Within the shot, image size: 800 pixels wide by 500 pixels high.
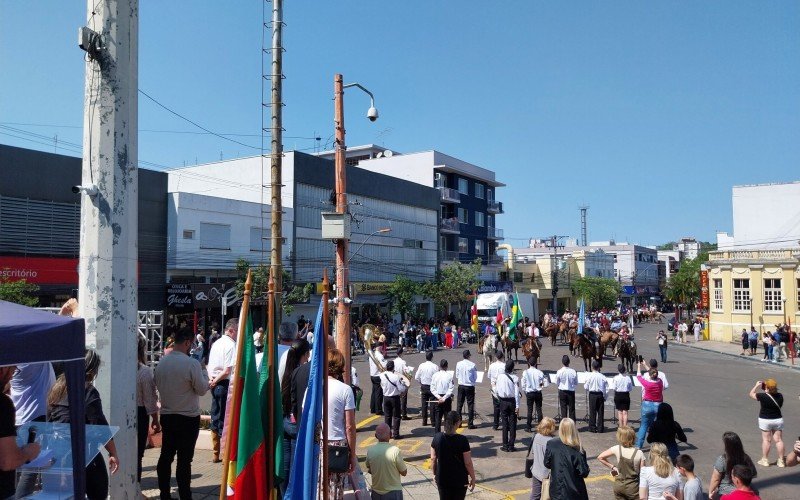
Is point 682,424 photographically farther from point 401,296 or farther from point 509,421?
point 401,296

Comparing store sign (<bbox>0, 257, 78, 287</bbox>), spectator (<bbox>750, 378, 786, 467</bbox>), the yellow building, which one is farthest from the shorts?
the yellow building

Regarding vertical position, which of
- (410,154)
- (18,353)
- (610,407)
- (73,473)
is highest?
(410,154)

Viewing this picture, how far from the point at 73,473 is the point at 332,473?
103 inches

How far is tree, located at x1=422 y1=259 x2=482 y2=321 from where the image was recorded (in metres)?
46.1

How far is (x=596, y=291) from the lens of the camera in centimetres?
7112

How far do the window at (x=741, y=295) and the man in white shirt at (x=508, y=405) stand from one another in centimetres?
3540

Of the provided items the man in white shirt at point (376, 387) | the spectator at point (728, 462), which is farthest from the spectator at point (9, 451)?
the man in white shirt at point (376, 387)

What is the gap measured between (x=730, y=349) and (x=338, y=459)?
3717cm

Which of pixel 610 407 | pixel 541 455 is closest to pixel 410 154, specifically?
pixel 610 407

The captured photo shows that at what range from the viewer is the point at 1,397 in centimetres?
412

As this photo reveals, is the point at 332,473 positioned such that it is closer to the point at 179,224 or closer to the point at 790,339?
the point at 179,224

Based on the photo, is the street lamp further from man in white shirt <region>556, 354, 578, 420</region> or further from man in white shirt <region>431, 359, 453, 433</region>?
man in white shirt <region>556, 354, 578, 420</region>

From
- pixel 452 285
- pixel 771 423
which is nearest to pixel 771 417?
pixel 771 423

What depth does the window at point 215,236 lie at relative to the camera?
105 feet
